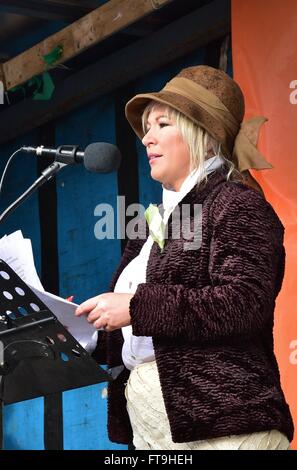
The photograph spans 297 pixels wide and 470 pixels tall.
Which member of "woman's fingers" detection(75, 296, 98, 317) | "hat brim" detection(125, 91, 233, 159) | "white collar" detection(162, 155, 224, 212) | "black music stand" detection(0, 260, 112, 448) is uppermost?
"hat brim" detection(125, 91, 233, 159)

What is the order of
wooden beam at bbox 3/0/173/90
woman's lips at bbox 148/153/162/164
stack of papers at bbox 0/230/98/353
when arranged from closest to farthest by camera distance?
stack of papers at bbox 0/230/98/353, woman's lips at bbox 148/153/162/164, wooden beam at bbox 3/0/173/90

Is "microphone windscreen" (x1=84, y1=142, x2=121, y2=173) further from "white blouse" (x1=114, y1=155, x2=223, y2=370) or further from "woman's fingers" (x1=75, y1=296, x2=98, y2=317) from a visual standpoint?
"woman's fingers" (x1=75, y1=296, x2=98, y2=317)

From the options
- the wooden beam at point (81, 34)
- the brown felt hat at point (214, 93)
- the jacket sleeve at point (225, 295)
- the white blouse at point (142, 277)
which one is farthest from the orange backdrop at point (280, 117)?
the jacket sleeve at point (225, 295)

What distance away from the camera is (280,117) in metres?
3.75

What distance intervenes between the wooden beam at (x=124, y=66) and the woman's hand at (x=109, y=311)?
7.01ft

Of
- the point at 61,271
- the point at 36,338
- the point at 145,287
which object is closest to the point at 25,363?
the point at 36,338

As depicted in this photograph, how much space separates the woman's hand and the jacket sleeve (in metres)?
0.02

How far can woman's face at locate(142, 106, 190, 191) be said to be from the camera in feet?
9.09

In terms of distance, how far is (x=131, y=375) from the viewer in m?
2.75

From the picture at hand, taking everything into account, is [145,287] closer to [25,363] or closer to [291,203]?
[25,363]

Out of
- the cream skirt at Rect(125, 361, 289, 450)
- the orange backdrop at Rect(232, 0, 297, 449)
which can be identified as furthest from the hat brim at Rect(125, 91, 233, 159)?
the orange backdrop at Rect(232, 0, 297, 449)

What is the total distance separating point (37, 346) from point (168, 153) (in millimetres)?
603

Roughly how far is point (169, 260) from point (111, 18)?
6.83 feet

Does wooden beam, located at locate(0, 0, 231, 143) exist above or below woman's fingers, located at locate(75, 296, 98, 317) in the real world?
above
